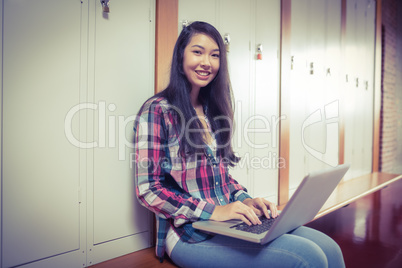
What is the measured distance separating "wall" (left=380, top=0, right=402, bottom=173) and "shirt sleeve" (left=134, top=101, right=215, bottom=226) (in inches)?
190

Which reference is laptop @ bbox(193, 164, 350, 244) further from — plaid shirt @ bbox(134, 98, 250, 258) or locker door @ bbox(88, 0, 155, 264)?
locker door @ bbox(88, 0, 155, 264)

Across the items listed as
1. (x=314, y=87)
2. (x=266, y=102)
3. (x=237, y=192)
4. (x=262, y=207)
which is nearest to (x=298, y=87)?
(x=314, y=87)

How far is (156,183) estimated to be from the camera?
1.20 meters

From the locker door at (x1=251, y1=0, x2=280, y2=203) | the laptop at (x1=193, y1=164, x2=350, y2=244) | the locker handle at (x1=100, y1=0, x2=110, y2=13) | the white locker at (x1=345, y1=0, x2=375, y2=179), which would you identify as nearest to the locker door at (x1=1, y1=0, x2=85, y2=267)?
the locker handle at (x1=100, y1=0, x2=110, y2=13)

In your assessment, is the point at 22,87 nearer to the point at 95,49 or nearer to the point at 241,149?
the point at 95,49

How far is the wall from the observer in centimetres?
504

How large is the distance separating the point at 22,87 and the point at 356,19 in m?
4.21

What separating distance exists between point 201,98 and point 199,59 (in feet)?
0.77

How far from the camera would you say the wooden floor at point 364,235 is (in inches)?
57.7

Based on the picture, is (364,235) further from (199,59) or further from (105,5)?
(105,5)

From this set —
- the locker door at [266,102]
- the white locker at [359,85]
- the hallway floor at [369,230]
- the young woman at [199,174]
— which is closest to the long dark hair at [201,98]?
the young woman at [199,174]

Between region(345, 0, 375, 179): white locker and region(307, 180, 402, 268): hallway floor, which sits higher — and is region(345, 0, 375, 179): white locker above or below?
above

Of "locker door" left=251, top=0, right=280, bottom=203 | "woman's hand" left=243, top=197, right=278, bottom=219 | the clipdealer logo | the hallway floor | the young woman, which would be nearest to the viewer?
the young woman

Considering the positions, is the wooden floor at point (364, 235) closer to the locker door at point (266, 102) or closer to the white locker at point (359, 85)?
the locker door at point (266, 102)
